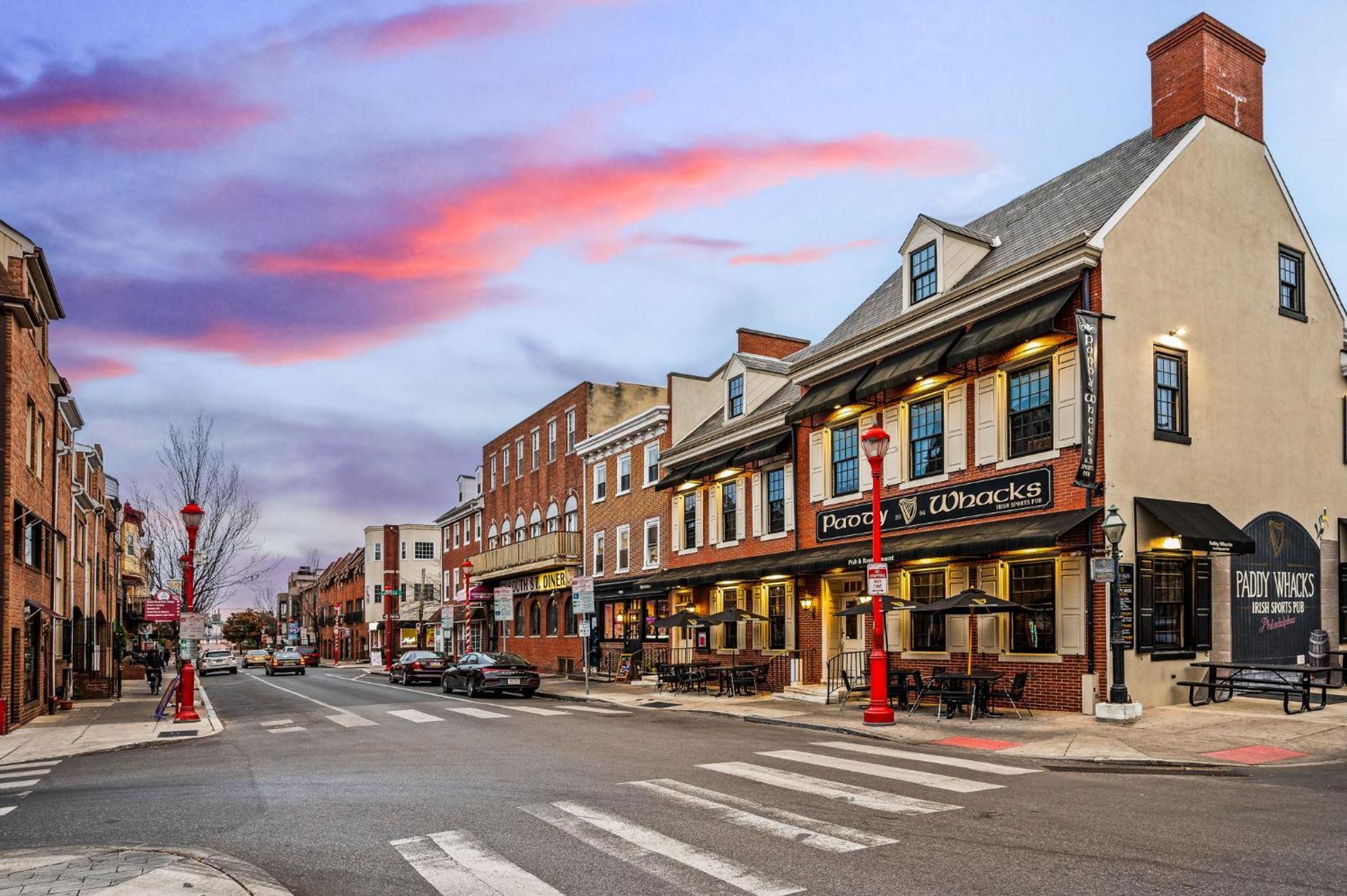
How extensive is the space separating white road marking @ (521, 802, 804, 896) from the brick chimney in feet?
63.0

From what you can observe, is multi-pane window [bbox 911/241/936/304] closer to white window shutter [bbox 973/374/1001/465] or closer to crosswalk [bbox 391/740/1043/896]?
white window shutter [bbox 973/374/1001/465]

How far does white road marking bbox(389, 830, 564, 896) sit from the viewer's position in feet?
23.7

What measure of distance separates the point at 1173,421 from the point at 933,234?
6777mm

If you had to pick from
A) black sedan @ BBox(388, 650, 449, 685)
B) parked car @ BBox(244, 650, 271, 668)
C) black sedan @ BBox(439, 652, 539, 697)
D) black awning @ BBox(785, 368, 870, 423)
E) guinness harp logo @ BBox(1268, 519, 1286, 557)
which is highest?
black awning @ BBox(785, 368, 870, 423)

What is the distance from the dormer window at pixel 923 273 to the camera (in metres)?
23.8

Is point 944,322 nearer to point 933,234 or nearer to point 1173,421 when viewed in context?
point 933,234

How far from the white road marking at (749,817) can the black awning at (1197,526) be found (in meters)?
11.2

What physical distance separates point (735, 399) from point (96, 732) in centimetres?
1977

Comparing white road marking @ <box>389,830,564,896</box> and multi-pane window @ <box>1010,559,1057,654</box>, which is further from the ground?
multi-pane window @ <box>1010,559,1057,654</box>

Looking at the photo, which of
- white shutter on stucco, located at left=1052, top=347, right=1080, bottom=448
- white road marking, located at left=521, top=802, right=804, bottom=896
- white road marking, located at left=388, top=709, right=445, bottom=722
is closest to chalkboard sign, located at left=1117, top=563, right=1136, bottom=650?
white shutter on stucco, located at left=1052, top=347, right=1080, bottom=448

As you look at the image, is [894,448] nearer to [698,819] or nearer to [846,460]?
[846,460]

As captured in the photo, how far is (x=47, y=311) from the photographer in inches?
1071

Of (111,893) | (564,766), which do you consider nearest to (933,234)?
(564,766)

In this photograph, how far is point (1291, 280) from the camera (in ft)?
75.4
